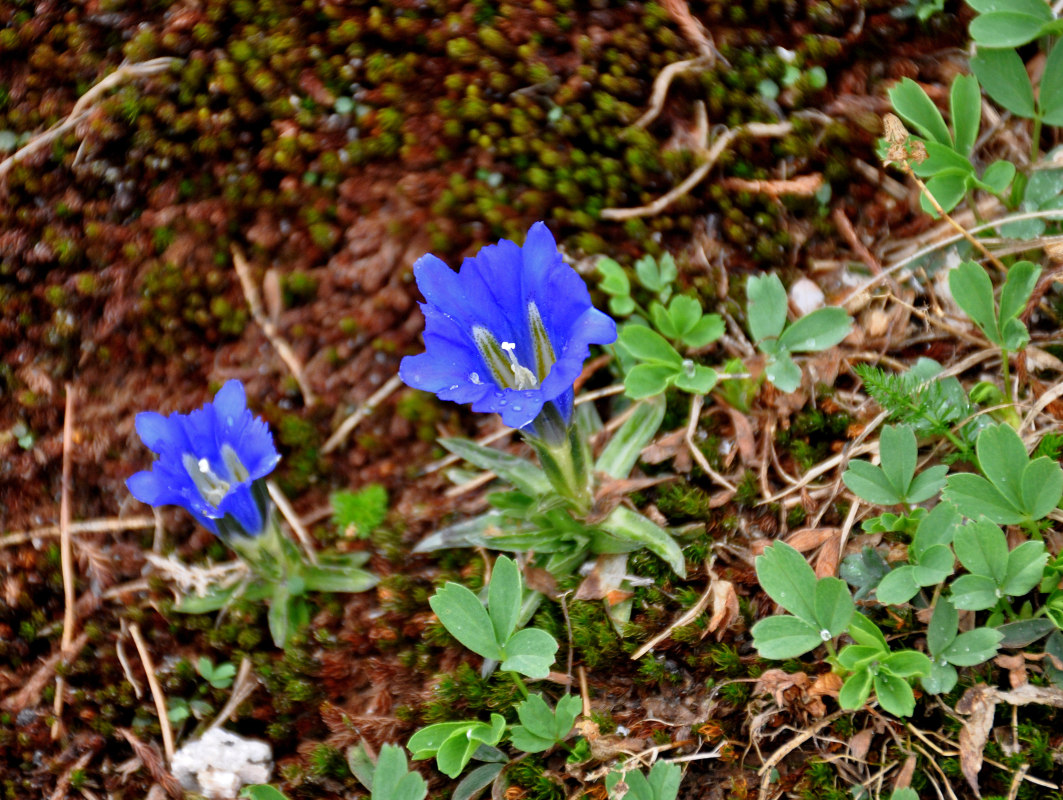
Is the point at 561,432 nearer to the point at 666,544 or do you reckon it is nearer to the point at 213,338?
the point at 666,544

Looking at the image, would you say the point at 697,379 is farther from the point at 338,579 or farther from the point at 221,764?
the point at 221,764

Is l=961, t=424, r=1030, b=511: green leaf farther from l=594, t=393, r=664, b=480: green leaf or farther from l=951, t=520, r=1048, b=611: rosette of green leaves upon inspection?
l=594, t=393, r=664, b=480: green leaf

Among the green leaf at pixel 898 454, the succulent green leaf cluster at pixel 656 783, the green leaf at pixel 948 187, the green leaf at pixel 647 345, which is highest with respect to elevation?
the green leaf at pixel 948 187

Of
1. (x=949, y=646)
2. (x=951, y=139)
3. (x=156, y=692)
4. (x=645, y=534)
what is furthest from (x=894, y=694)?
(x=156, y=692)

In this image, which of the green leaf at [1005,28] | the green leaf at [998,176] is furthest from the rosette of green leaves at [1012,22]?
the green leaf at [998,176]

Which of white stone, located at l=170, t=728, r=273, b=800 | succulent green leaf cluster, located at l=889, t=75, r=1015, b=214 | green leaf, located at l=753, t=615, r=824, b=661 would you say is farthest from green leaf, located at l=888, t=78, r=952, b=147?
white stone, located at l=170, t=728, r=273, b=800

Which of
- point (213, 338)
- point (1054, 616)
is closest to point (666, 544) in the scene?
point (1054, 616)

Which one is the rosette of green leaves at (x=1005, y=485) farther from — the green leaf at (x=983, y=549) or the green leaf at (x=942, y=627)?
the green leaf at (x=942, y=627)
